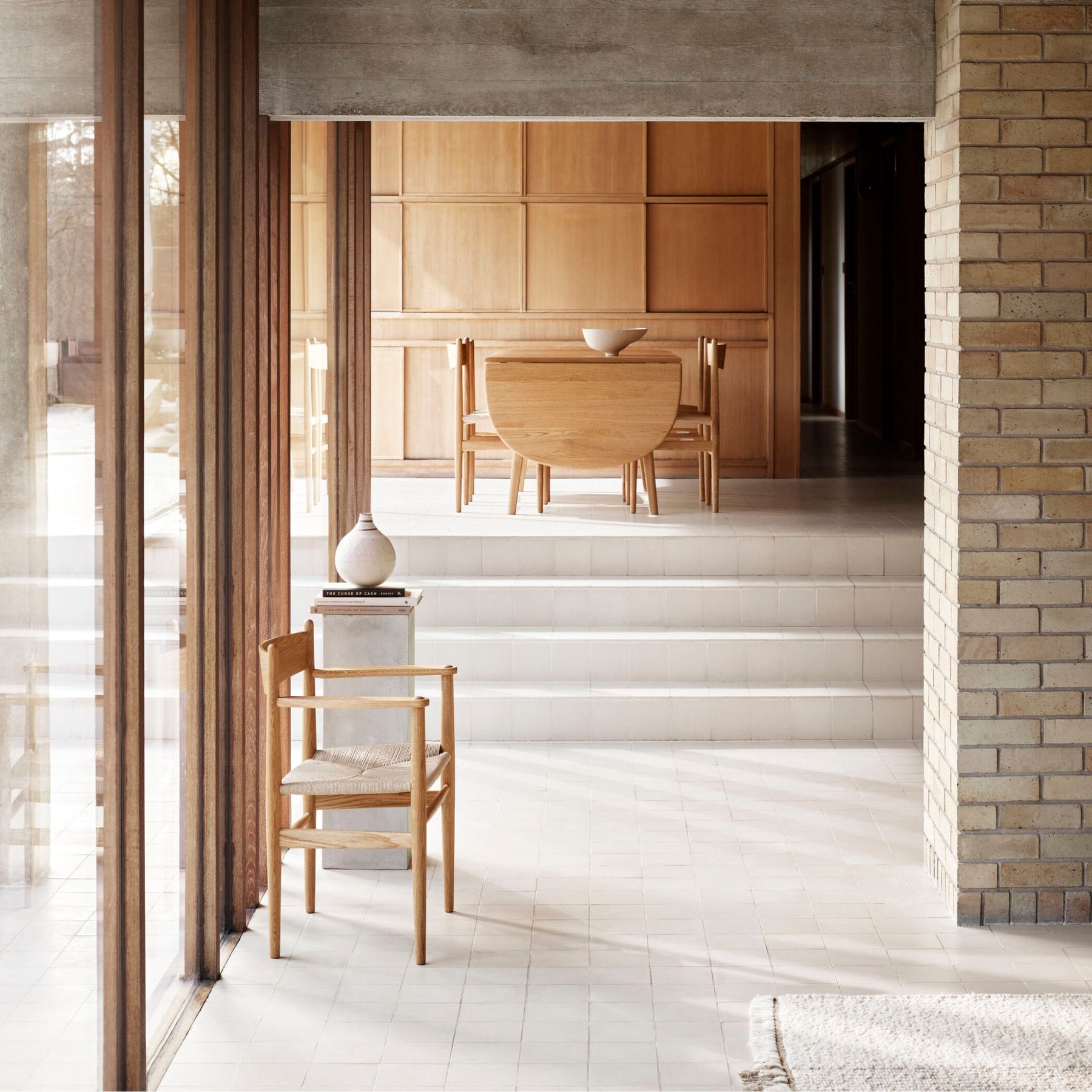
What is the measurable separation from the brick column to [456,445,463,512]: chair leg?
3.63m

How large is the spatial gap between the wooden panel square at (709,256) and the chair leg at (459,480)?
1965 millimetres

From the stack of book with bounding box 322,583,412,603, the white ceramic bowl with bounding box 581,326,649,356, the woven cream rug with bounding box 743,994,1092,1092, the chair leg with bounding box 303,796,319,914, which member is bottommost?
the woven cream rug with bounding box 743,994,1092,1092

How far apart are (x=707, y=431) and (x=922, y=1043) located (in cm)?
498

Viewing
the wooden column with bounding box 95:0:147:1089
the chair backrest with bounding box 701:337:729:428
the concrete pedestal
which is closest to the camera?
the wooden column with bounding box 95:0:147:1089

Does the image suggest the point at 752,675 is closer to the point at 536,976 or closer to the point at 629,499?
the point at 629,499

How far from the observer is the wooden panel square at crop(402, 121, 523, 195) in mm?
8578

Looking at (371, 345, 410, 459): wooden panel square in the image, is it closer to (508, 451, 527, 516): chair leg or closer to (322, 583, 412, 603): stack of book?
(508, 451, 527, 516): chair leg

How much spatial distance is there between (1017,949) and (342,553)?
6.72 feet

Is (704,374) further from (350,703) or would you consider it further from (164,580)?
(164,580)

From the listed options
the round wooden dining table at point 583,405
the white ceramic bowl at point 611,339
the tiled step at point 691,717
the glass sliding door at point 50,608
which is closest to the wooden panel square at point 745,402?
the white ceramic bowl at point 611,339

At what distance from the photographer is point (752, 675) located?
19.0 ft

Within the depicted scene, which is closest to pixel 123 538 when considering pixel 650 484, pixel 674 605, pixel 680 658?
pixel 680 658

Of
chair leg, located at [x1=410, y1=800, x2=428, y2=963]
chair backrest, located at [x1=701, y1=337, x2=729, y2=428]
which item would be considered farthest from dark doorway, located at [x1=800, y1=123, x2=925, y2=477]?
chair leg, located at [x1=410, y1=800, x2=428, y2=963]

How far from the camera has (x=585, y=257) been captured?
28.5 feet
